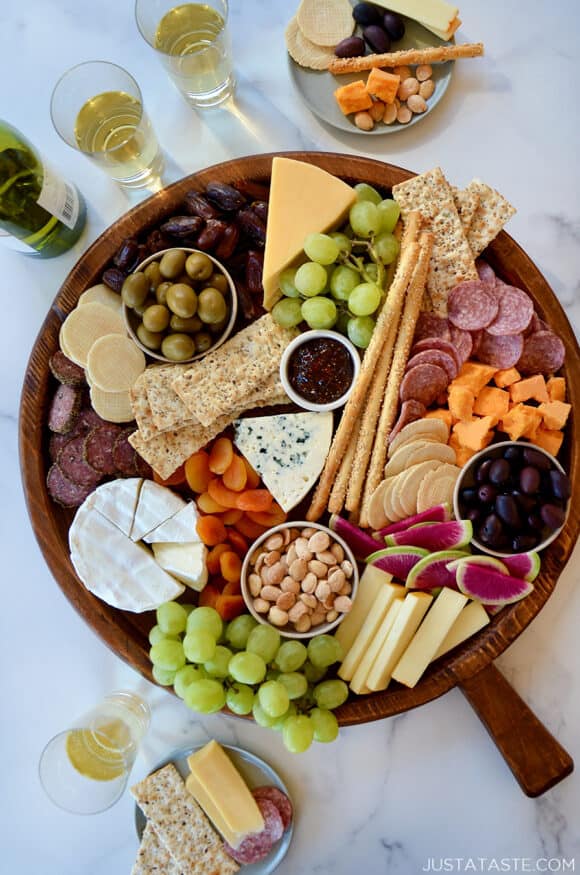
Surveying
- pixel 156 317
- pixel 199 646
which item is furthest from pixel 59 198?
pixel 199 646

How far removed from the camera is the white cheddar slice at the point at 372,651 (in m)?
1.37

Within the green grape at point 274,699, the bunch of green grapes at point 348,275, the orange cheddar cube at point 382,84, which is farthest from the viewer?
the orange cheddar cube at point 382,84

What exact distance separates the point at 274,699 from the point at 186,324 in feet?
2.33

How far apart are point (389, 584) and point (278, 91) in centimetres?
110

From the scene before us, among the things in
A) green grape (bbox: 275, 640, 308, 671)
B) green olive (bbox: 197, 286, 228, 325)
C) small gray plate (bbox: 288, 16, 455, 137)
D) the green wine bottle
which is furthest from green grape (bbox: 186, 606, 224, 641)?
small gray plate (bbox: 288, 16, 455, 137)

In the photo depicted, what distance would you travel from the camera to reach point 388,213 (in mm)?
1416

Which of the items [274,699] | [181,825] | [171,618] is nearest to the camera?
[274,699]

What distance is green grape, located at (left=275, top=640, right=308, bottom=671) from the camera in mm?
1324

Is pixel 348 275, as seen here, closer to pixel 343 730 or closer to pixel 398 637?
pixel 398 637

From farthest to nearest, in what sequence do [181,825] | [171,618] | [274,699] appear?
[181,825], [171,618], [274,699]

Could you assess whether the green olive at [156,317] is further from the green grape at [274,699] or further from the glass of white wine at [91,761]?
the glass of white wine at [91,761]

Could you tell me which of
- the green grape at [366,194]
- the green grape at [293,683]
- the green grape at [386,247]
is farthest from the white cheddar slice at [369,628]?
the green grape at [366,194]

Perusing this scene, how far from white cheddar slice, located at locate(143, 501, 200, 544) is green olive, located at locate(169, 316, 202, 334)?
346 millimetres

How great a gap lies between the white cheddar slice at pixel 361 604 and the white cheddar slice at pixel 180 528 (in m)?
0.33
